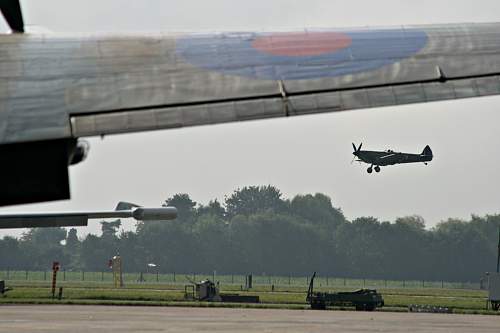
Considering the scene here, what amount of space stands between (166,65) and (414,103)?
216 cm

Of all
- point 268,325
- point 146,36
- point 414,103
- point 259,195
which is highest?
point 259,195

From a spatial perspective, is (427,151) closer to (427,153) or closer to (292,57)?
(427,153)

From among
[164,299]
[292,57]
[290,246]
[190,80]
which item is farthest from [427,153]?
[190,80]

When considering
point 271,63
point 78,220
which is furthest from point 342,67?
point 78,220

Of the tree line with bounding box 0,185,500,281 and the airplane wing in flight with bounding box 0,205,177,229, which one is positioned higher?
the tree line with bounding box 0,185,500,281

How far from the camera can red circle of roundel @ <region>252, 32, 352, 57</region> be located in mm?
8493

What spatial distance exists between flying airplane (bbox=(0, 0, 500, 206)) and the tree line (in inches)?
4863

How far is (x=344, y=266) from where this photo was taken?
143 meters

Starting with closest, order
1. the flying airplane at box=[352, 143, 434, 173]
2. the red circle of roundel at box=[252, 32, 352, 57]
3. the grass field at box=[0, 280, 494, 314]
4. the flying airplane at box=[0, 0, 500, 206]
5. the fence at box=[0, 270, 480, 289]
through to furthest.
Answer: the flying airplane at box=[0, 0, 500, 206]
the red circle of roundel at box=[252, 32, 352, 57]
the grass field at box=[0, 280, 494, 314]
the flying airplane at box=[352, 143, 434, 173]
the fence at box=[0, 270, 480, 289]

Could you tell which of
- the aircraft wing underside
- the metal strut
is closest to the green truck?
the aircraft wing underside

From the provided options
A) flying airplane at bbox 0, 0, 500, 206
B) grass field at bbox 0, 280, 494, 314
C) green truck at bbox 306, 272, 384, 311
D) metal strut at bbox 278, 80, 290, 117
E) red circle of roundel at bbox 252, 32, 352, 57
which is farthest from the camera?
grass field at bbox 0, 280, 494, 314

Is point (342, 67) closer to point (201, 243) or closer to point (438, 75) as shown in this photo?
point (438, 75)

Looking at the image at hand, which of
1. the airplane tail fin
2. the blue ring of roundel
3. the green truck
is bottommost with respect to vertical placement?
the green truck

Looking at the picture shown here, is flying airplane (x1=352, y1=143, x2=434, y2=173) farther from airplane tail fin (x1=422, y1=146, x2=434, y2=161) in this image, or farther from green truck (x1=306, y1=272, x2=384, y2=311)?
green truck (x1=306, y1=272, x2=384, y2=311)
